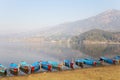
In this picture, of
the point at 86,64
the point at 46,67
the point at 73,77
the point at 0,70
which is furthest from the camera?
the point at 86,64

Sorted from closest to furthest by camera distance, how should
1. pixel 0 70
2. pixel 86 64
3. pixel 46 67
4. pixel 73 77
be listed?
1. pixel 73 77
2. pixel 0 70
3. pixel 46 67
4. pixel 86 64

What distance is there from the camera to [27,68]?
158 ft

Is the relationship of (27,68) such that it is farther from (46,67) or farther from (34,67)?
(46,67)

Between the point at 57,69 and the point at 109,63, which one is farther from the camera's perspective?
the point at 109,63

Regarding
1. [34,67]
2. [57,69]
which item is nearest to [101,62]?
[57,69]

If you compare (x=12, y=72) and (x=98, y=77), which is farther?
(x=12, y=72)

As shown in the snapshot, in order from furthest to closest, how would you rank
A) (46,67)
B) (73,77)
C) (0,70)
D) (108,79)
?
1. (46,67)
2. (0,70)
3. (73,77)
4. (108,79)

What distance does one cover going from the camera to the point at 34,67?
48.5m

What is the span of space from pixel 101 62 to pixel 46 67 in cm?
1771

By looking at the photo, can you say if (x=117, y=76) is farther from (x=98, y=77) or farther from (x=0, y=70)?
(x=0, y=70)

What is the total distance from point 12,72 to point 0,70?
2.91 m

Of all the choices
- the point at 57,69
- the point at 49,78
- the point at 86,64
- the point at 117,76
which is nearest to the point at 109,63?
the point at 86,64

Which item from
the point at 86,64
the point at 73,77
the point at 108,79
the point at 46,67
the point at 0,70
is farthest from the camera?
the point at 86,64

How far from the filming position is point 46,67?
1972 inches
